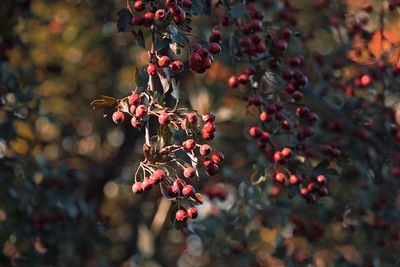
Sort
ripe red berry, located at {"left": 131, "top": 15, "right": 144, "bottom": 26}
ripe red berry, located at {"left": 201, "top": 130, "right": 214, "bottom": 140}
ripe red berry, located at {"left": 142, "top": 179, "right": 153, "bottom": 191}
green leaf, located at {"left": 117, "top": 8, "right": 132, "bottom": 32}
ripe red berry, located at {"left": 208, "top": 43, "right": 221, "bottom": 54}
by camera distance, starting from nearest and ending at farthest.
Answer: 1. ripe red berry, located at {"left": 142, "top": 179, "right": 153, "bottom": 191}
2. ripe red berry, located at {"left": 201, "top": 130, "right": 214, "bottom": 140}
3. ripe red berry, located at {"left": 131, "top": 15, "right": 144, "bottom": 26}
4. green leaf, located at {"left": 117, "top": 8, "right": 132, "bottom": 32}
5. ripe red berry, located at {"left": 208, "top": 43, "right": 221, "bottom": 54}

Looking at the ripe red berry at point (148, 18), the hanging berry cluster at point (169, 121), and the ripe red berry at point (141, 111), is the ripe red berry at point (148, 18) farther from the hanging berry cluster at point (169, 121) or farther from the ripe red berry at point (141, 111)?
the ripe red berry at point (141, 111)

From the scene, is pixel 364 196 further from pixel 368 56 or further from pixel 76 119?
pixel 76 119

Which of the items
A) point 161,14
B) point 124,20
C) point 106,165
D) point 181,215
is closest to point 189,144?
point 181,215

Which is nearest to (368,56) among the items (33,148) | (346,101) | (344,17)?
(344,17)

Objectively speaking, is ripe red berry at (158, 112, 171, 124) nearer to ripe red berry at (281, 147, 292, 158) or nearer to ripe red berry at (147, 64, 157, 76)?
ripe red berry at (147, 64, 157, 76)

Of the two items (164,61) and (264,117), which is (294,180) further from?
(164,61)

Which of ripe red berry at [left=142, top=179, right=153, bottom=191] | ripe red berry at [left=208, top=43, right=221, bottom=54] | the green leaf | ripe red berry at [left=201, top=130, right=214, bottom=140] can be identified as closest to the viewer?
ripe red berry at [left=142, top=179, right=153, bottom=191]

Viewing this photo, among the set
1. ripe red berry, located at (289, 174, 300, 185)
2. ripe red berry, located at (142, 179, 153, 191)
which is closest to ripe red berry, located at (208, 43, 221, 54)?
ripe red berry, located at (289, 174, 300, 185)
